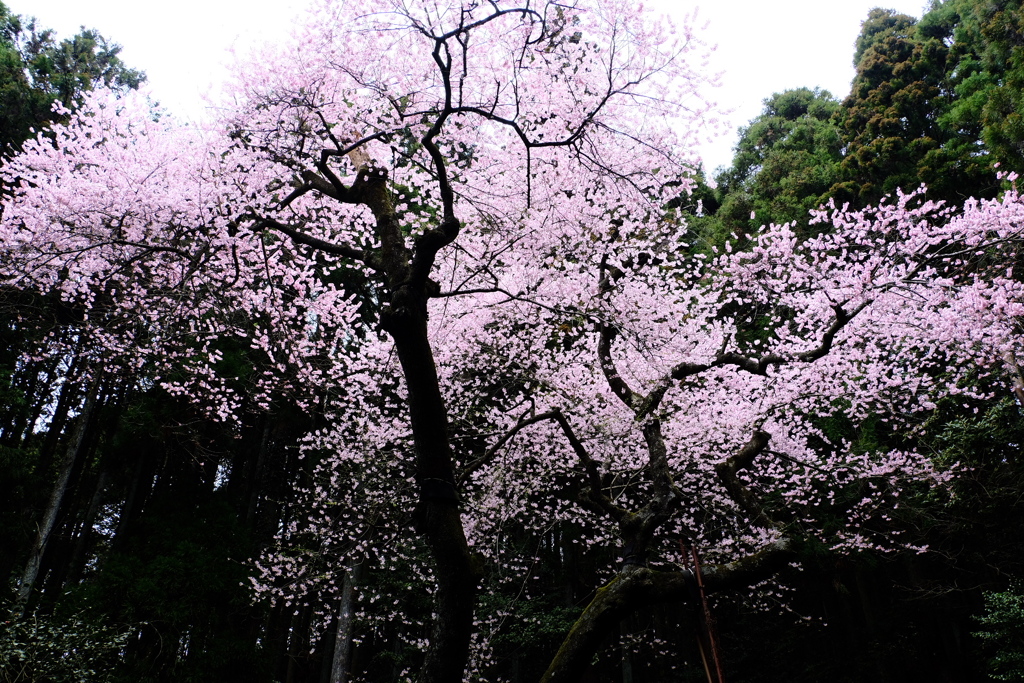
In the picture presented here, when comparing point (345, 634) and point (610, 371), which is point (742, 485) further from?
point (345, 634)

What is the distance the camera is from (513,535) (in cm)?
1240

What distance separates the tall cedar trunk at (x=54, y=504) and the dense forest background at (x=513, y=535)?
0.04 metres

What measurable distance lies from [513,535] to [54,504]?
7554 millimetres

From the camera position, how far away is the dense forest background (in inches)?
334

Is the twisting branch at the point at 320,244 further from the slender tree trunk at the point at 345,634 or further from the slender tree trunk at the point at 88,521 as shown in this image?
the slender tree trunk at the point at 88,521

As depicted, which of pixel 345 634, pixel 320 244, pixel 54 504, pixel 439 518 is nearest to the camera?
pixel 439 518

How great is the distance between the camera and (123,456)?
1110cm

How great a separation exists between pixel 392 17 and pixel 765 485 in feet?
33.7

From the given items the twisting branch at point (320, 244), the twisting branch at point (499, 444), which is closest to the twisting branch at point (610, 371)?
the twisting branch at point (499, 444)

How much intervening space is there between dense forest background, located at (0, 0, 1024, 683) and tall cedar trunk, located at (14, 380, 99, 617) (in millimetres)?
40

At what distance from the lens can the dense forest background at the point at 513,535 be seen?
8492 mm

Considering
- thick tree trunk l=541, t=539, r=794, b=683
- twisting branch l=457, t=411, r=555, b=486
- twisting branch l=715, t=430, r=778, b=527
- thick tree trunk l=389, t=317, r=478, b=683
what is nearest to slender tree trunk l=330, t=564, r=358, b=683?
twisting branch l=457, t=411, r=555, b=486

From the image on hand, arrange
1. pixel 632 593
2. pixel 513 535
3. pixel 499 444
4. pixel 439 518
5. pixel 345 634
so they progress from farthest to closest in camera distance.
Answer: pixel 513 535 → pixel 345 634 → pixel 499 444 → pixel 632 593 → pixel 439 518

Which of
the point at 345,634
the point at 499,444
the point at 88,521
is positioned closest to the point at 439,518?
the point at 499,444
